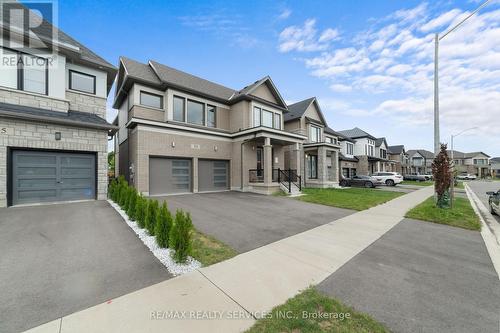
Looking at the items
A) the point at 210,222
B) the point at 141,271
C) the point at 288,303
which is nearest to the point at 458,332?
→ the point at 288,303

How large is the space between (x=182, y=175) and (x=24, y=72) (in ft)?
29.2

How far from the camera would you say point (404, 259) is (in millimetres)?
4637

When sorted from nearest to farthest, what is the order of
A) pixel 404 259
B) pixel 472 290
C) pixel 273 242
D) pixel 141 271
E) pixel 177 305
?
pixel 177 305
pixel 472 290
pixel 141 271
pixel 404 259
pixel 273 242

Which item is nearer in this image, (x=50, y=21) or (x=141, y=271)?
(x=141, y=271)

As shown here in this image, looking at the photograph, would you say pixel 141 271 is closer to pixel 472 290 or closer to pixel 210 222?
pixel 210 222

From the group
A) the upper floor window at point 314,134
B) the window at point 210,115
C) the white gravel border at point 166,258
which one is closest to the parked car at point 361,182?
the upper floor window at point 314,134

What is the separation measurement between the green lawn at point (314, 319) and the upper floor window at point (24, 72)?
1332cm

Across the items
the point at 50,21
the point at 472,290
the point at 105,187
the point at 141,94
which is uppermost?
the point at 50,21

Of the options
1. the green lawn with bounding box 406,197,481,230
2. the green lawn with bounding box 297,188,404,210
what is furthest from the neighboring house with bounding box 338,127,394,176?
the green lawn with bounding box 406,197,481,230

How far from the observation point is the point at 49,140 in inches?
362

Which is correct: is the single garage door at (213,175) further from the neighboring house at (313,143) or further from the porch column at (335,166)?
the porch column at (335,166)

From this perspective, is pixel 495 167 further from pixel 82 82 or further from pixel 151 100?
pixel 82 82

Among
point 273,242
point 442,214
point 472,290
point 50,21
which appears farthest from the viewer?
point 50,21

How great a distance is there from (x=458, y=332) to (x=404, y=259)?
2.30 m
